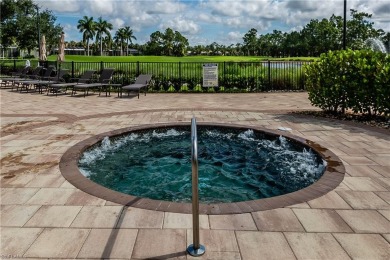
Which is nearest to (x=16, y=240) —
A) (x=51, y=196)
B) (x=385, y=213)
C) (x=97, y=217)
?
(x=97, y=217)

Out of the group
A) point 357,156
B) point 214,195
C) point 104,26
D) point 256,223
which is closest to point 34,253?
point 256,223

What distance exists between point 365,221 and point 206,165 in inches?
147

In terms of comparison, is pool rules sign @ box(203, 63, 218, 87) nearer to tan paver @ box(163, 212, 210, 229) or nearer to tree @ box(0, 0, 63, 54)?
tan paver @ box(163, 212, 210, 229)

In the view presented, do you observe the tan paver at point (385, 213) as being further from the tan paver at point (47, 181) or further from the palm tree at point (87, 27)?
the palm tree at point (87, 27)

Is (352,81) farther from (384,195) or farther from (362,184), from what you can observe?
(384,195)

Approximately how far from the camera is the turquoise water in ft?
17.9

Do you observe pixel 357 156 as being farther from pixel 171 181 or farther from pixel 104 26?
pixel 104 26

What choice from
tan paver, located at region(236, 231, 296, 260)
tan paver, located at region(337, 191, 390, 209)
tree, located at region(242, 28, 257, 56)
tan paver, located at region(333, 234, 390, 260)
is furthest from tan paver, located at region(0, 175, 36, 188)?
tree, located at region(242, 28, 257, 56)

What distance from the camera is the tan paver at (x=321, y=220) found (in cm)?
329

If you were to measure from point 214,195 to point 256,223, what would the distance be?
1.93m

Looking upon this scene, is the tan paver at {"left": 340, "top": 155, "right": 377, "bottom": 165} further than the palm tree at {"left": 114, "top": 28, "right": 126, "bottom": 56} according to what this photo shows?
No

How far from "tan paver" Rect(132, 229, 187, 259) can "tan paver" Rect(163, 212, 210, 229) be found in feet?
0.34

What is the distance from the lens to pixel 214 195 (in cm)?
530

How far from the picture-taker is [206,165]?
6.86 metres
